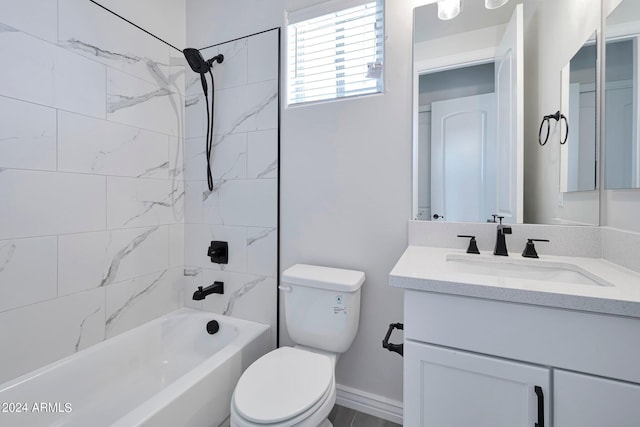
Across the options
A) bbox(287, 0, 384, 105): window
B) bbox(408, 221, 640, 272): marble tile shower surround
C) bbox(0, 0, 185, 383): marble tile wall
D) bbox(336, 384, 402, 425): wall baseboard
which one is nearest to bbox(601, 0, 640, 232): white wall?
bbox(408, 221, 640, 272): marble tile shower surround

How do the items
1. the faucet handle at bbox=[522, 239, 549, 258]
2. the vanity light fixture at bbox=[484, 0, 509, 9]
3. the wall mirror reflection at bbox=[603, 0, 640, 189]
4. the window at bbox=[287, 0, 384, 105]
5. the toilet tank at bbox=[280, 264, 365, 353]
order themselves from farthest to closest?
1. the window at bbox=[287, 0, 384, 105]
2. the toilet tank at bbox=[280, 264, 365, 353]
3. the vanity light fixture at bbox=[484, 0, 509, 9]
4. the faucet handle at bbox=[522, 239, 549, 258]
5. the wall mirror reflection at bbox=[603, 0, 640, 189]

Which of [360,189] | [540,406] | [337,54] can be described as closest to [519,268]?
[540,406]

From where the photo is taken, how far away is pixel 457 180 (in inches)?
52.1

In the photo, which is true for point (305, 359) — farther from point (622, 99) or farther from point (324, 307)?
point (622, 99)

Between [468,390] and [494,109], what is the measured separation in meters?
1.15

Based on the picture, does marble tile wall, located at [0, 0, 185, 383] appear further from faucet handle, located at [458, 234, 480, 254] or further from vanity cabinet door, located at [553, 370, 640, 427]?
vanity cabinet door, located at [553, 370, 640, 427]

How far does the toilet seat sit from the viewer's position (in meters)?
0.93

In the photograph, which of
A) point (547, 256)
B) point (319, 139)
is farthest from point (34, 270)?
point (547, 256)

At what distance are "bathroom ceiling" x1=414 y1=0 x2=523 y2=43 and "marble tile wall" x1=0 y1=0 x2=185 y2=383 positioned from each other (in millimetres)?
1118

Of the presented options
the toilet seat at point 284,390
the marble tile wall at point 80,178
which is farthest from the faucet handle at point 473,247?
the marble tile wall at point 80,178

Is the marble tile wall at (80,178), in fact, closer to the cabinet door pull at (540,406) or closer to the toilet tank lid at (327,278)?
the toilet tank lid at (327,278)

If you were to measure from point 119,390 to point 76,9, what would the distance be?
6.32 ft

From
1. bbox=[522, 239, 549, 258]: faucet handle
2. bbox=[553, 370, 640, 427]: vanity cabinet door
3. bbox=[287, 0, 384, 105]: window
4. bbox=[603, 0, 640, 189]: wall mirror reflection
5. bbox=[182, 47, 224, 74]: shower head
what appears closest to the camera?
bbox=[553, 370, 640, 427]: vanity cabinet door

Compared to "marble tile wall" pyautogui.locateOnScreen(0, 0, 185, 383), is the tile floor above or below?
below
